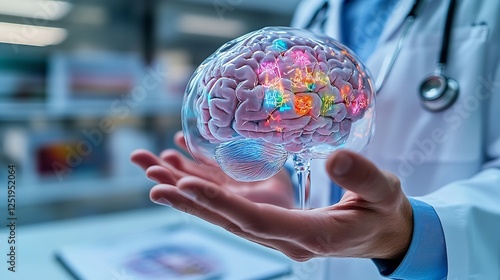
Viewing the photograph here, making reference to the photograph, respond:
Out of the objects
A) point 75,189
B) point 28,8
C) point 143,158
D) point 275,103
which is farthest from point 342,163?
point 75,189

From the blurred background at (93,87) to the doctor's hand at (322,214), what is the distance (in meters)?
1.38

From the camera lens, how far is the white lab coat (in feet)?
1.96

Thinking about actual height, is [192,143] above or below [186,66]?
below

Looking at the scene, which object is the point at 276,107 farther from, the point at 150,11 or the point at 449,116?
the point at 150,11

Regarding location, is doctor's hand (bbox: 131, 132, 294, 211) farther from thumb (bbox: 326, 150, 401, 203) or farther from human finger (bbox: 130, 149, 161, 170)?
thumb (bbox: 326, 150, 401, 203)

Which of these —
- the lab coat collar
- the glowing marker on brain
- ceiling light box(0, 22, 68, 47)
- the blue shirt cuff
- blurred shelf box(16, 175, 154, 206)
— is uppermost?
ceiling light box(0, 22, 68, 47)

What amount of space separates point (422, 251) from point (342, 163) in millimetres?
258

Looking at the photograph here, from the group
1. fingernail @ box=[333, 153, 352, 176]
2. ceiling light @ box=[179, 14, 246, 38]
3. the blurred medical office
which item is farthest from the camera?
ceiling light @ box=[179, 14, 246, 38]

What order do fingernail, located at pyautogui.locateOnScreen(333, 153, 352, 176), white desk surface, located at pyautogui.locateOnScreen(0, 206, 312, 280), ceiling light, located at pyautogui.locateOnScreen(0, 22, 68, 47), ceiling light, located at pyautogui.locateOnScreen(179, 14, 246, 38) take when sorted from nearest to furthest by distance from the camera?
fingernail, located at pyautogui.locateOnScreen(333, 153, 352, 176)
white desk surface, located at pyautogui.locateOnScreen(0, 206, 312, 280)
ceiling light, located at pyautogui.locateOnScreen(0, 22, 68, 47)
ceiling light, located at pyautogui.locateOnScreen(179, 14, 246, 38)

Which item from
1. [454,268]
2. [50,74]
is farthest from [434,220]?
[50,74]

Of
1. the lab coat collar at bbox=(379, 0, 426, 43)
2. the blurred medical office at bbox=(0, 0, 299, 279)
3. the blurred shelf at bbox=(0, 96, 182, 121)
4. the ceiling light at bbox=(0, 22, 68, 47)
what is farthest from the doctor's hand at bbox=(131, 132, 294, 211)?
the blurred shelf at bbox=(0, 96, 182, 121)

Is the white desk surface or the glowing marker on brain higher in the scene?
the glowing marker on brain

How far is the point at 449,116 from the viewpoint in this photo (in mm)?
702

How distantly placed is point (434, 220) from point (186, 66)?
7.60ft
